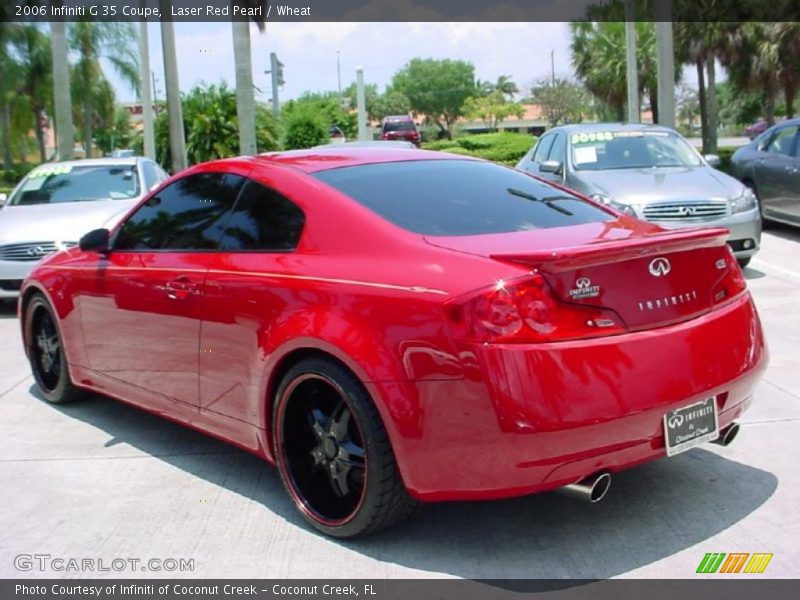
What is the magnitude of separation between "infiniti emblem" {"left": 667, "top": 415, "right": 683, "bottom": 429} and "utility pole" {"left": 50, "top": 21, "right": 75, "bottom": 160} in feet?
60.7

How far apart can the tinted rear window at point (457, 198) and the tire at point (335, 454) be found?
0.72m

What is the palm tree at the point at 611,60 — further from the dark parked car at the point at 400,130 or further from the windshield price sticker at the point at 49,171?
the windshield price sticker at the point at 49,171

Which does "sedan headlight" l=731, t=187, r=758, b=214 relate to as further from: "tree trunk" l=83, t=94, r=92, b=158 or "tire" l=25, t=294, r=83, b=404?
"tree trunk" l=83, t=94, r=92, b=158

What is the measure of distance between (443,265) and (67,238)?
6722 mm

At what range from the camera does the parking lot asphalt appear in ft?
12.0

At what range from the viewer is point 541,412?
324cm

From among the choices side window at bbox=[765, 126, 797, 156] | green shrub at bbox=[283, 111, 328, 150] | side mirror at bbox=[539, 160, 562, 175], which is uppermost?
green shrub at bbox=[283, 111, 328, 150]

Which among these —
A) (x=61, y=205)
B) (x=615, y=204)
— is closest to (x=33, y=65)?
(x=61, y=205)

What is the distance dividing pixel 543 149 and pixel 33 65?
3815 cm

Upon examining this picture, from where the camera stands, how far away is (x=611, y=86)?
38812 mm

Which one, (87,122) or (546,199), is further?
(87,122)

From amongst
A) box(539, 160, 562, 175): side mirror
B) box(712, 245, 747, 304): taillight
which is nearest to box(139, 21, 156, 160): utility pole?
box(539, 160, 562, 175): side mirror

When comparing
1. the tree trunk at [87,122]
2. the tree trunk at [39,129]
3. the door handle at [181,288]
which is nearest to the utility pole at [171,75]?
the door handle at [181,288]

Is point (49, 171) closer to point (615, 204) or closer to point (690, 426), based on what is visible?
point (615, 204)
